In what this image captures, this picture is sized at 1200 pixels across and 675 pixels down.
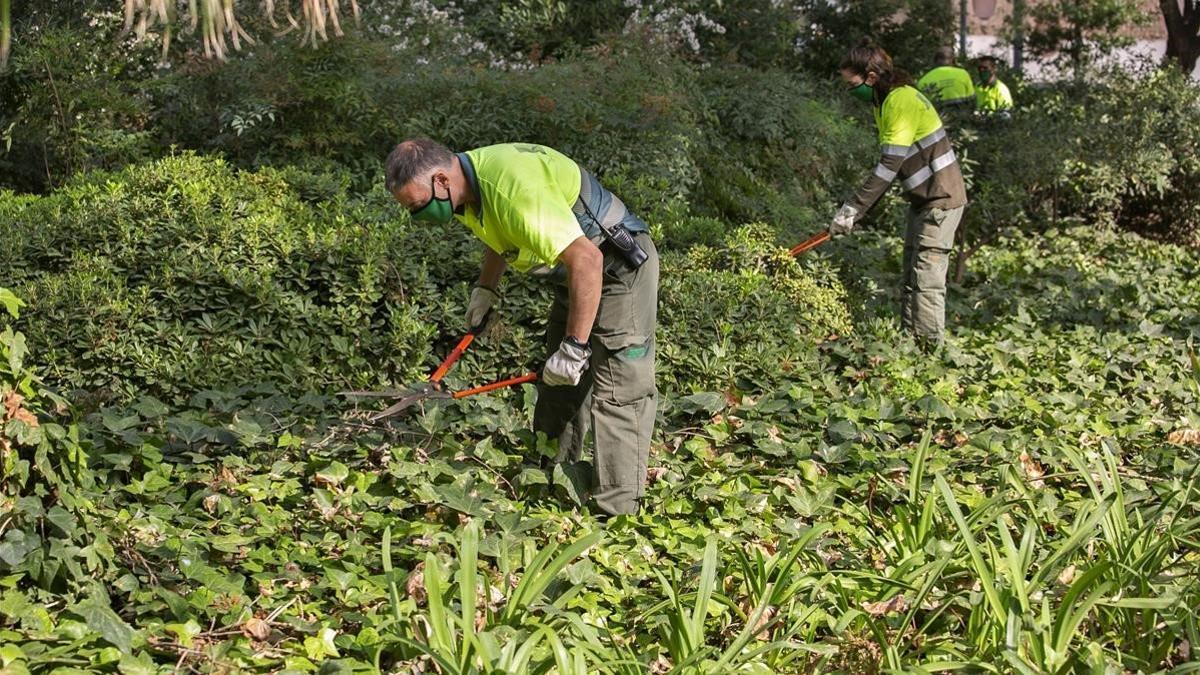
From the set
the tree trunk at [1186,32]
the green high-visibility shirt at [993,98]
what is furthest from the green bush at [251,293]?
the tree trunk at [1186,32]

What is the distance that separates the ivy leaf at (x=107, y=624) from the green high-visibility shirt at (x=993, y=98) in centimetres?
1082

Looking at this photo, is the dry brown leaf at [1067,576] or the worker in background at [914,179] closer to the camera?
the dry brown leaf at [1067,576]

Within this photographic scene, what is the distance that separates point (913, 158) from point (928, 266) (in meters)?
0.62

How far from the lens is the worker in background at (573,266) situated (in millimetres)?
4239

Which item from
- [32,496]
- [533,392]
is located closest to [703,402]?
[533,392]

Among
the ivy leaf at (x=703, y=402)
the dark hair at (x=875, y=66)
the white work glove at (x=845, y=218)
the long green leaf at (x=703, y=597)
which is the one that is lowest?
the ivy leaf at (x=703, y=402)

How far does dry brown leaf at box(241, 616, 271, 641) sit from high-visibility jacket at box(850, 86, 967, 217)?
14.6 ft

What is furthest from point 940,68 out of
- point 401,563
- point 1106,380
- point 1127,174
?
point 401,563

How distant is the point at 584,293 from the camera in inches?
168

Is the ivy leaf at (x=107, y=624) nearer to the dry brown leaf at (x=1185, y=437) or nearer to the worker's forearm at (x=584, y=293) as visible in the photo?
the worker's forearm at (x=584, y=293)

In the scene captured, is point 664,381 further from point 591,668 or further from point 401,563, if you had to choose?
point 591,668

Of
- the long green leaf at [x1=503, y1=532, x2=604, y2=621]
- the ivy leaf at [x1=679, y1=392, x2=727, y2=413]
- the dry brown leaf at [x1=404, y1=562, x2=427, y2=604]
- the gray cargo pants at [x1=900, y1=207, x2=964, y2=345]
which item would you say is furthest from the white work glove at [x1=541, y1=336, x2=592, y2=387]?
the gray cargo pants at [x1=900, y1=207, x2=964, y2=345]

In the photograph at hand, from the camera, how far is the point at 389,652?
3682mm

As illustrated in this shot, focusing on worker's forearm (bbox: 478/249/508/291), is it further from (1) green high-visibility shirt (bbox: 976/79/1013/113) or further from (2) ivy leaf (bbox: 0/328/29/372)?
(1) green high-visibility shirt (bbox: 976/79/1013/113)
